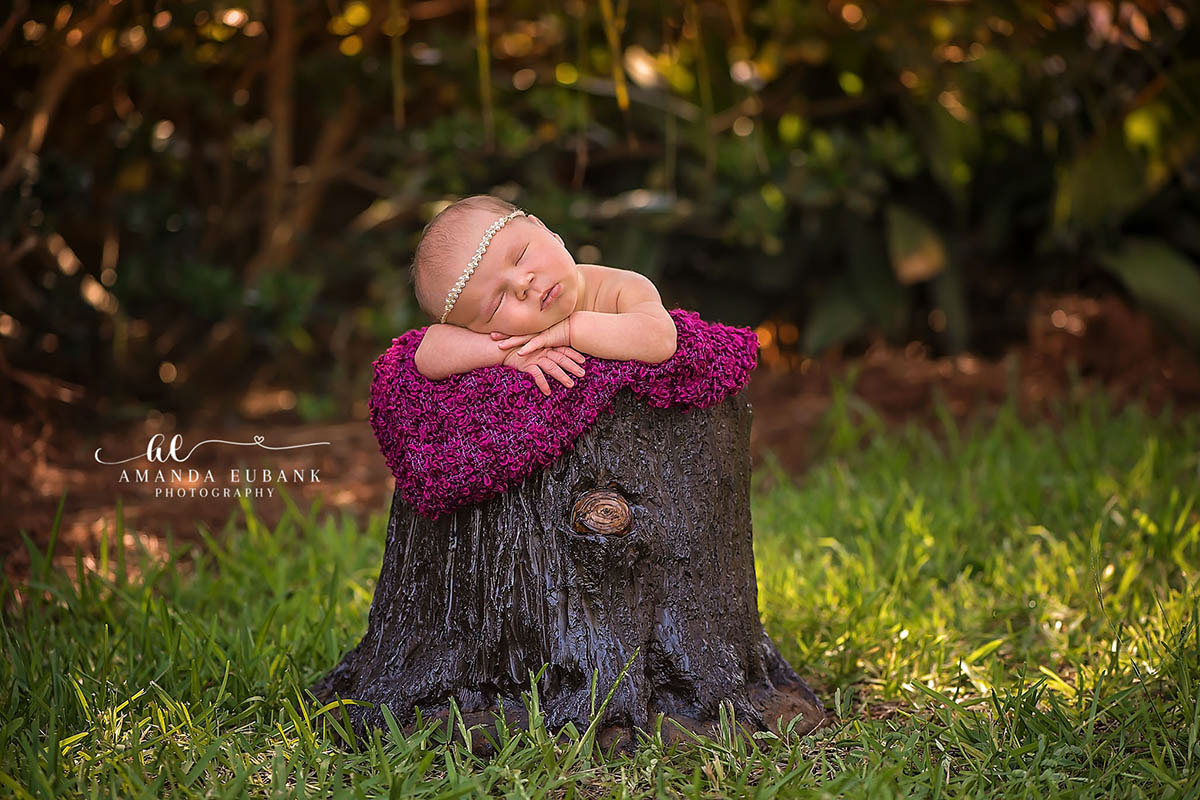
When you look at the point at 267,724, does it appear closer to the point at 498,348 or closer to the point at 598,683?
the point at 598,683

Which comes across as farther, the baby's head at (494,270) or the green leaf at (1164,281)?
the green leaf at (1164,281)

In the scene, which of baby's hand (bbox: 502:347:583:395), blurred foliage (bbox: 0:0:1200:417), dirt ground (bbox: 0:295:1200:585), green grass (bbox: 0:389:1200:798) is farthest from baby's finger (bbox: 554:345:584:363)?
blurred foliage (bbox: 0:0:1200:417)

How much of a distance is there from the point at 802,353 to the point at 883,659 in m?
2.36

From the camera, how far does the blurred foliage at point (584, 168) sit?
3367 mm

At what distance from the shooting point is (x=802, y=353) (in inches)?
167

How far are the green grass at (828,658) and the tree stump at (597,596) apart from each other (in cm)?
8

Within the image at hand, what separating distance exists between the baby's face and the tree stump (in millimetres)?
186

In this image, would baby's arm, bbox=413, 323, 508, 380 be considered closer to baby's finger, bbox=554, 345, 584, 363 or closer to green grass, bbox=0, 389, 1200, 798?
baby's finger, bbox=554, 345, 584, 363

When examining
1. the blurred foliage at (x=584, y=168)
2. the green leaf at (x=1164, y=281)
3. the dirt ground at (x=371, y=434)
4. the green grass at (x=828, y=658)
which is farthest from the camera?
the green leaf at (x=1164, y=281)

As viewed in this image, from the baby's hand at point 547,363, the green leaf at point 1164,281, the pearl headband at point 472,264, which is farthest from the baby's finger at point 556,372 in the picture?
the green leaf at point 1164,281

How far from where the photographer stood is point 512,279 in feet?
5.13

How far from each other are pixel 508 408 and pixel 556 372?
0.09 m

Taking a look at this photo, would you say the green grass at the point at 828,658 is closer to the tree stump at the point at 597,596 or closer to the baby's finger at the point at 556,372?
the tree stump at the point at 597,596

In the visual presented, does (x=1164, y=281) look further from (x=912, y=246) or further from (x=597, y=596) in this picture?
(x=597, y=596)
